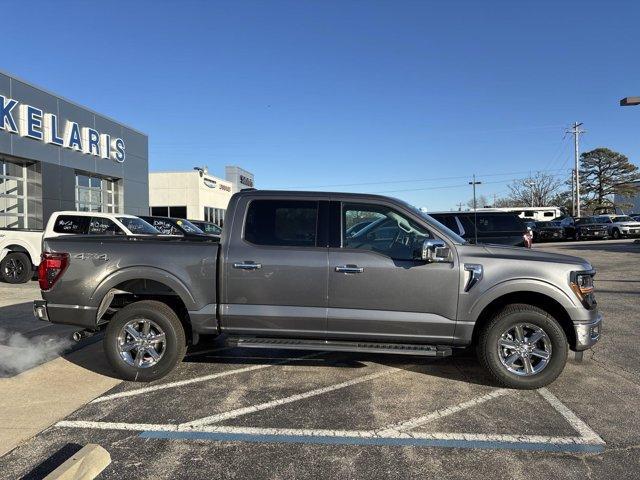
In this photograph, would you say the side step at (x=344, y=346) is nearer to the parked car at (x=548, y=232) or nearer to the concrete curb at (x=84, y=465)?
the concrete curb at (x=84, y=465)

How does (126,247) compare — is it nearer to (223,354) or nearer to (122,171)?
(223,354)

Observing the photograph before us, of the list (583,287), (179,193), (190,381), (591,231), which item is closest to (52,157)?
(190,381)

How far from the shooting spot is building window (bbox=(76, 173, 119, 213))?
21.3 m

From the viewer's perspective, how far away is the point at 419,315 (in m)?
4.87

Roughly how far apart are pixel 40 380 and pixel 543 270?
17.4 feet

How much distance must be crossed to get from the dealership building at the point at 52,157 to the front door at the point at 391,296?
52.6 feet

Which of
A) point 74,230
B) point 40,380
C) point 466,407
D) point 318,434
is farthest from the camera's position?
point 74,230

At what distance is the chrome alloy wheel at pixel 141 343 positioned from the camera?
5.10 meters

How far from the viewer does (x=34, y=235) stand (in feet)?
40.7

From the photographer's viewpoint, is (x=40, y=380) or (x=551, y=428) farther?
(x=40, y=380)

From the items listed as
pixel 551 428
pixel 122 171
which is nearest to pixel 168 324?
pixel 551 428

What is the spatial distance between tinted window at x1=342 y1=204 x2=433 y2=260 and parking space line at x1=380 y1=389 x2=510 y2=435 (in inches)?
56.7

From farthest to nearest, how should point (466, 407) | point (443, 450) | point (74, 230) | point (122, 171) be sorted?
point (122, 171)
point (74, 230)
point (466, 407)
point (443, 450)

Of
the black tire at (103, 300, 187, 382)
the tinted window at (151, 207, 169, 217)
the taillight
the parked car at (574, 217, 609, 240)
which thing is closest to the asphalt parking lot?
the black tire at (103, 300, 187, 382)
